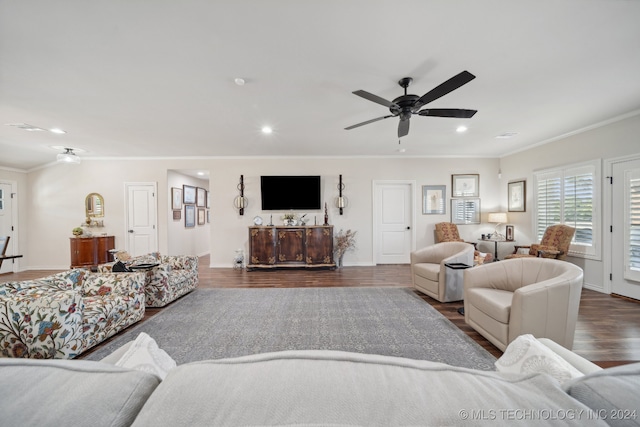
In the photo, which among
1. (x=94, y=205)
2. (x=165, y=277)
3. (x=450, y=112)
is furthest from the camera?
(x=94, y=205)

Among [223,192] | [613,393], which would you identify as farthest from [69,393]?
[223,192]

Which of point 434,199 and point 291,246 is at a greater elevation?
point 434,199

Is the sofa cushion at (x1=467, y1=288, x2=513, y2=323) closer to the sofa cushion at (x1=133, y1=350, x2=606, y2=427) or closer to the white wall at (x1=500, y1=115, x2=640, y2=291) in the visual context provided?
the sofa cushion at (x1=133, y1=350, x2=606, y2=427)

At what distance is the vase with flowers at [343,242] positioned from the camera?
→ 18.1 feet

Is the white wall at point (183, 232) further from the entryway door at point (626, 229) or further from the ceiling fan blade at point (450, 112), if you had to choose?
the entryway door at point (626, 229)

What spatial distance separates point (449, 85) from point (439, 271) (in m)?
2.40

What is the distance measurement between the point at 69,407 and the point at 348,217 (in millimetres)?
5456

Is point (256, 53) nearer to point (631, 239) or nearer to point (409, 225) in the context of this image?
point (409, 225)

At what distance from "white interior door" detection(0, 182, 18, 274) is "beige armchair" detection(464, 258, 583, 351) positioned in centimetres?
878

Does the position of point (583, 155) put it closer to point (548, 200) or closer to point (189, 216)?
point (548, 200)

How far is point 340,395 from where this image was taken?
0.45 metres

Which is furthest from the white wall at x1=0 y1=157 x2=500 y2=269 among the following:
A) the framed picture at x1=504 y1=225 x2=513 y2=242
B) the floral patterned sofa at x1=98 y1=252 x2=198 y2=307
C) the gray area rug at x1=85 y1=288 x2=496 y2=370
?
the gray area rug at x1=85 y1=288 x2=496 y2=370

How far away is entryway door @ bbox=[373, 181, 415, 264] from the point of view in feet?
19.3

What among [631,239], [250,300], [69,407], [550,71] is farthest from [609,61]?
[250,300]
